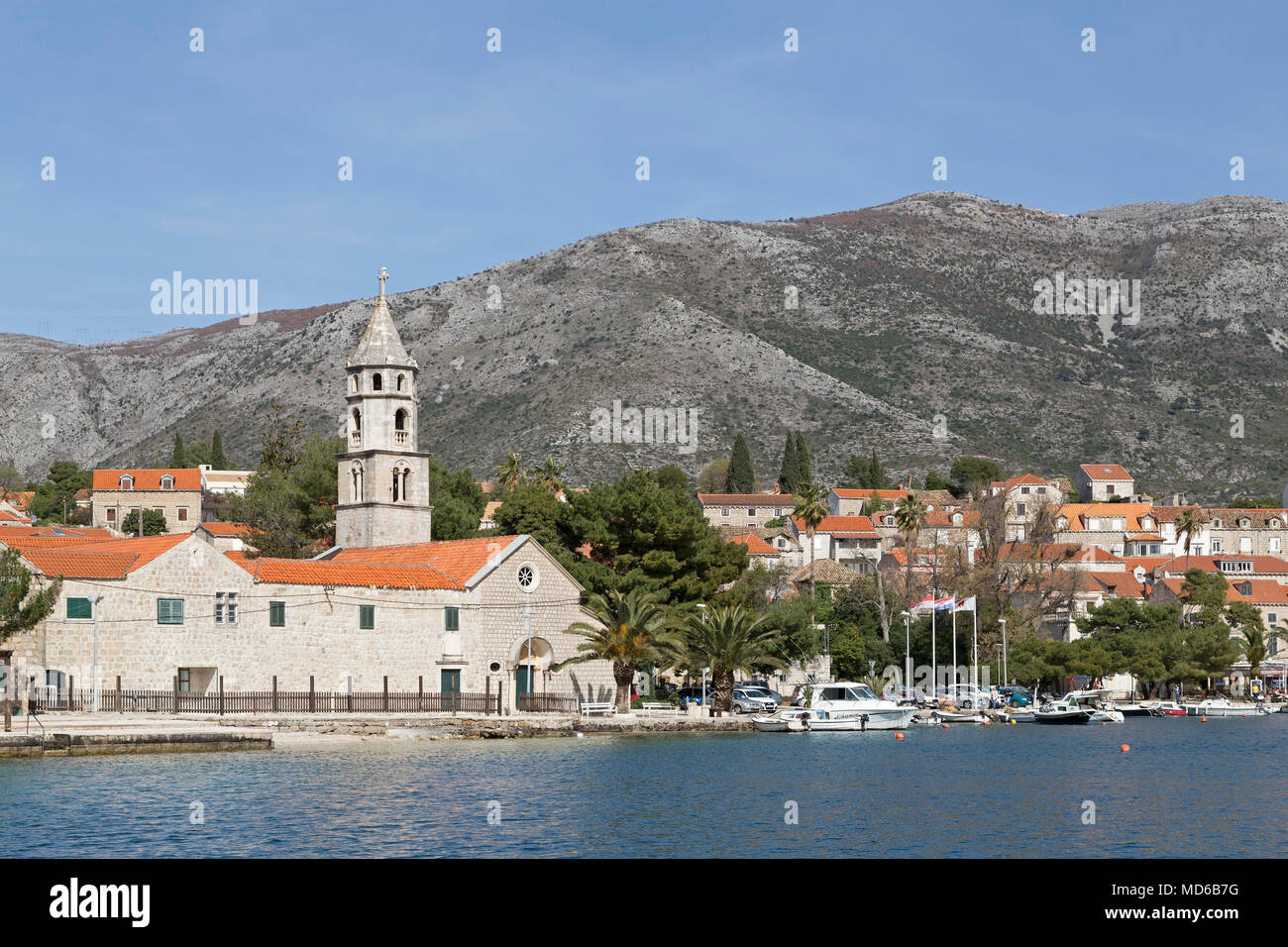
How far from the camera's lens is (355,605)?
62.7 metres

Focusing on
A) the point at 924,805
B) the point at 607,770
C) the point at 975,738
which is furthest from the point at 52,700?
the point at 975,738

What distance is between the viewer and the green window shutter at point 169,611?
5775cm

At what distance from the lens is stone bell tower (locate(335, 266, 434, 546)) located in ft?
241

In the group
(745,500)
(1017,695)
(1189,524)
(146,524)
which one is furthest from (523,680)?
(1189,524)

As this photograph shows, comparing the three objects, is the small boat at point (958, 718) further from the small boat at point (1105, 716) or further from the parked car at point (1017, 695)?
the small boat at point (1105, 716)

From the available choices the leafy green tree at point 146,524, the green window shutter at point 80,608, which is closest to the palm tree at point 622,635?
the green window shutter at point 80,608

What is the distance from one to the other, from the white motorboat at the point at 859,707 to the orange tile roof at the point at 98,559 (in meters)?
31.8

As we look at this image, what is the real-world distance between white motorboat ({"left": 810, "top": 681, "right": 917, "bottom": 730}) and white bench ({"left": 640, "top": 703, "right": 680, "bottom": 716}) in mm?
7054

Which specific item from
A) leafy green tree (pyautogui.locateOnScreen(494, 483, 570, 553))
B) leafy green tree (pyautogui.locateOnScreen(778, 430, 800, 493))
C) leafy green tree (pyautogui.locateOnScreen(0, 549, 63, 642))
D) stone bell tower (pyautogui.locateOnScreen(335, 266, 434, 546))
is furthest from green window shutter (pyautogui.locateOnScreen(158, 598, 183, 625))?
leafy green tree (pyautogui.locateOnScreen(778, 430, 800, 493))

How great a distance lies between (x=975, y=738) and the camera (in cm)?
6725

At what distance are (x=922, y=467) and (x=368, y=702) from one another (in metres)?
137
